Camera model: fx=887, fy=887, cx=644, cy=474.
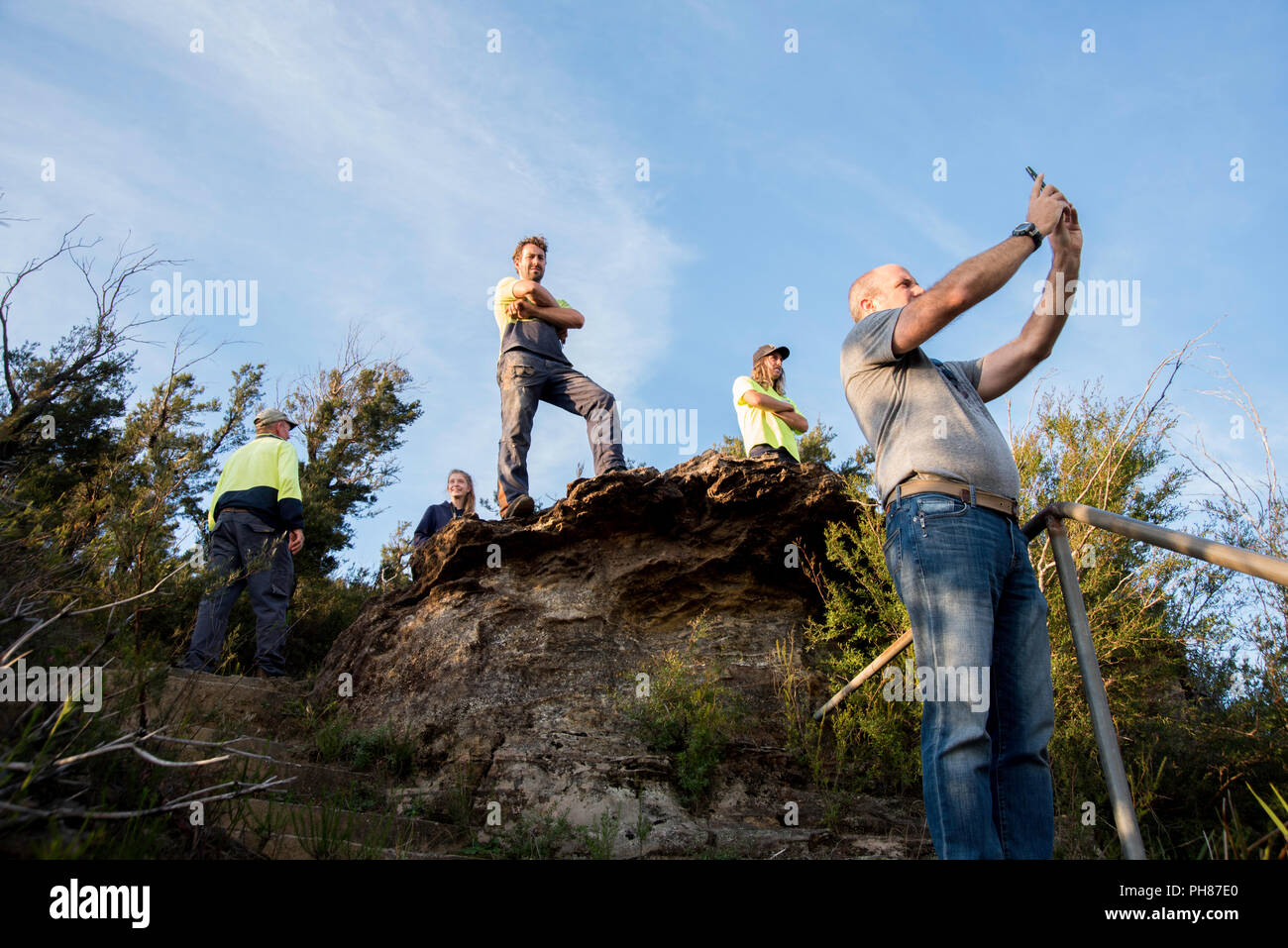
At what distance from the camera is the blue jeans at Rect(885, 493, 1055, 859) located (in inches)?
98.7

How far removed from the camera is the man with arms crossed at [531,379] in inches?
287

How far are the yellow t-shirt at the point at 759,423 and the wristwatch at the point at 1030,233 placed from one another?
14.9 feet

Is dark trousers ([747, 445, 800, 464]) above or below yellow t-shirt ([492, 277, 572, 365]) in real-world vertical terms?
below

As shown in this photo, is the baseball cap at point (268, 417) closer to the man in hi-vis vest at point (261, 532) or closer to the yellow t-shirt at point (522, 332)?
the man in hi-vis vest at point (261, 532)

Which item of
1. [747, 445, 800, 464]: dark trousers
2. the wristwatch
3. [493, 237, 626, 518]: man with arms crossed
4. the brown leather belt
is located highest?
[493, 237, 626, 518]: man with arms crossed

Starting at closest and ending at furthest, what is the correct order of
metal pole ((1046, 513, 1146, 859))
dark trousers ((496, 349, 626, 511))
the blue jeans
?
metal pole ((1046, 513, 1146, 859)) < the blue jeans < dark trousers ((496, 349, 626, 511))

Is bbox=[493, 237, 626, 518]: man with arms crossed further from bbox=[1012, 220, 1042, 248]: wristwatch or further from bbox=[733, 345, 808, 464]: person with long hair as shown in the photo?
bbox=[1012, 220, 1042, 248]: wristwatch

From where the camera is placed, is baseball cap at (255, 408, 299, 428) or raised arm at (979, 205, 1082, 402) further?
baseball cap at (255, 408, 299, 428)

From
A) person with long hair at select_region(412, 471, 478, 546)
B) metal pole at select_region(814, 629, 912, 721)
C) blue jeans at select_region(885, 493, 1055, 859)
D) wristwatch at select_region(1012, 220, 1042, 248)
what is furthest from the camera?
person with long hair at select_region(412, 471, 478, 546)

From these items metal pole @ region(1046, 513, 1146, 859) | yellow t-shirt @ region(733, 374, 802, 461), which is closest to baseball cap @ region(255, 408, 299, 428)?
yellow t-shirt @ region(733, 374, 802, 461)

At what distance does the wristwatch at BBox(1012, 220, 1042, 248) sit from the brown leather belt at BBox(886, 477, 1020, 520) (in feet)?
2.93

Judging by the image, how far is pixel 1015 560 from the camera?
116 inches

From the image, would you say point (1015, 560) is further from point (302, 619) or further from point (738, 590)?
point (302, 619)

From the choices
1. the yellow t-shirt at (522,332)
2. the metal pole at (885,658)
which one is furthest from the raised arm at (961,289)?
the yellow t-shirt at (522,332)
